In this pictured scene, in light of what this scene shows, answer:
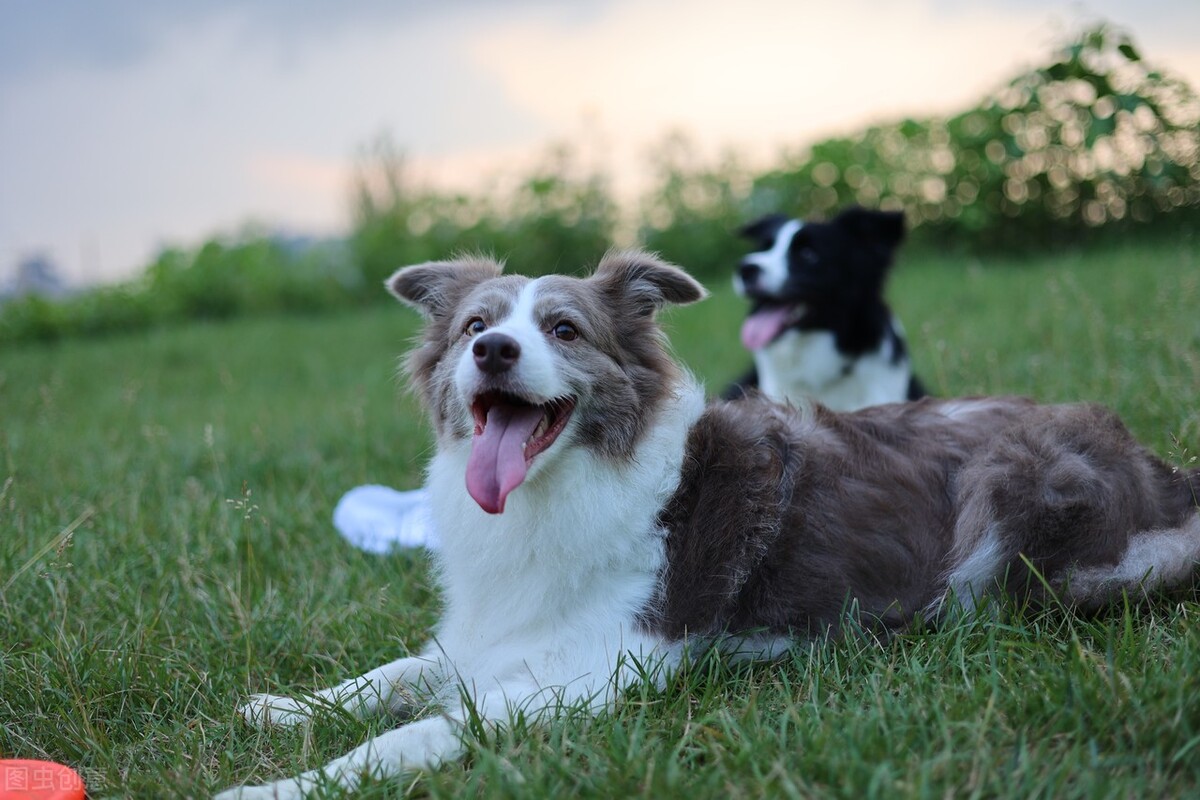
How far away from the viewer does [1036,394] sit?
600cm

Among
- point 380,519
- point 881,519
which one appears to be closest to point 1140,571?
point 881,519

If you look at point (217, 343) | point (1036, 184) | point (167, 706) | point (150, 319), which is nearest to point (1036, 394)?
point (167, 706)

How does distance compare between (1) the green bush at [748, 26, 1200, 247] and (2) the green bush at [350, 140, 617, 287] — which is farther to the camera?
(2) the green bush at [350, 140, 617, 287]

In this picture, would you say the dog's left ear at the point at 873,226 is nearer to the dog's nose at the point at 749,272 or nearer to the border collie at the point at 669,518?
the dog's nose at the point at 749,272

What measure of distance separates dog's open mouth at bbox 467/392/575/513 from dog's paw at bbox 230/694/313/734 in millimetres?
888

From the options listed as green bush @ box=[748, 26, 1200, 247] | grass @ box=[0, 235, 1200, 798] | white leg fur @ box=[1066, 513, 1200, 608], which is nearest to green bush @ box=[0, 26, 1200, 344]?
green bush @ box=[748, 26, 1200, 247]

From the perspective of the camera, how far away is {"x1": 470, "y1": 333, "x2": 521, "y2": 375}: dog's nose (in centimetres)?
299

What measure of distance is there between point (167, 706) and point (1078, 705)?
9.26ft

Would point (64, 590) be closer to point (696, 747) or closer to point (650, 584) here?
point (650, 584)

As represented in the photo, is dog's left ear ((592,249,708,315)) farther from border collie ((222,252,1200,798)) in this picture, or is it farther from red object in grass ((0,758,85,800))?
red object in grass ((0,758,85,800))

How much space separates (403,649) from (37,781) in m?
1.23

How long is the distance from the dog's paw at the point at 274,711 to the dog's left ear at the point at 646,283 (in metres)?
1.75

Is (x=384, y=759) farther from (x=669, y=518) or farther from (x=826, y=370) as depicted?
(x=826, y=370)

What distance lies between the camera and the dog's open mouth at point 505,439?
3.05 metres
